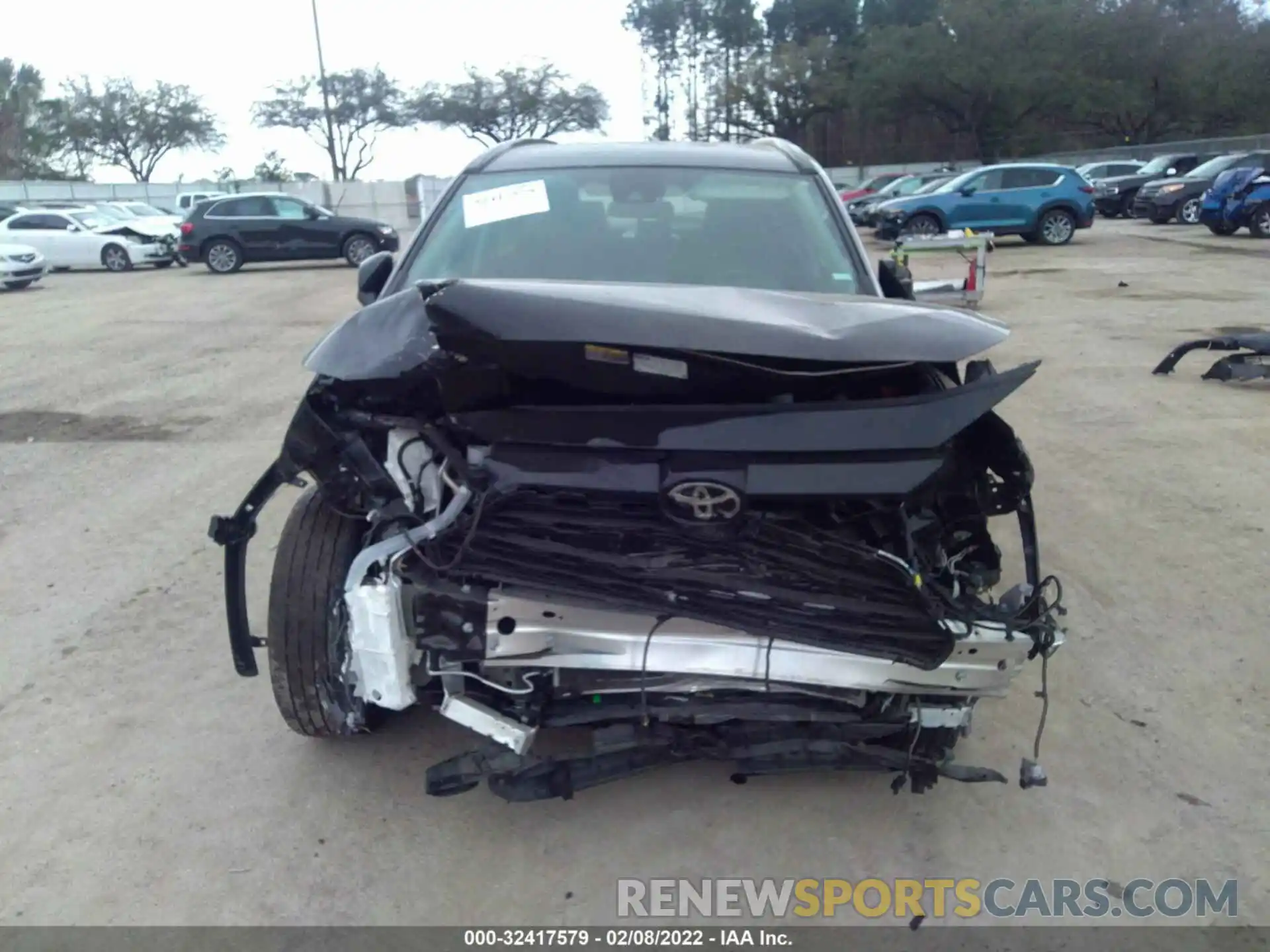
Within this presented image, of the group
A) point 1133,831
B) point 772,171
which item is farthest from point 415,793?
point 772,171

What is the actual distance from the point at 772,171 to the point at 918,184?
92.3ft

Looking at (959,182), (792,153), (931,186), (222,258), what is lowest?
(222,258)

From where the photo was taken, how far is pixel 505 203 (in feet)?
13.4

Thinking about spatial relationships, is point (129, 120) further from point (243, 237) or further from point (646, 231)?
point (646, 231)

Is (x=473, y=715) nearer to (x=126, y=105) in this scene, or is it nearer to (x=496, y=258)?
(x=496, y=258)

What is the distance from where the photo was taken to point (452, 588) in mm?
2777

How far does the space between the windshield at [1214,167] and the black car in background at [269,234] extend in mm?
19263

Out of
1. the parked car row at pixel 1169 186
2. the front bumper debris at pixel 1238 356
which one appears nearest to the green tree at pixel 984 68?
the parked car row at pixel 1169 186

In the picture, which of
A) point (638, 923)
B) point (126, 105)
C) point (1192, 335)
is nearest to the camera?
point (638, 923)

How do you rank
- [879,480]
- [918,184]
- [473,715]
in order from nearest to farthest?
1. [879,480]
2. [473,715]
3. [918,184]

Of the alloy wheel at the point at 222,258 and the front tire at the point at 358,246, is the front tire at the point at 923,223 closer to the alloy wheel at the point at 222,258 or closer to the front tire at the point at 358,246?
the front tire at the point at 358,246

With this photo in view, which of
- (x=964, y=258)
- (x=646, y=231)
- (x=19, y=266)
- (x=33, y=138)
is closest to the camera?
(x=646, y=231)

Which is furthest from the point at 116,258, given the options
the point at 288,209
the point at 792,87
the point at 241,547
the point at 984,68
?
the point at 792,87

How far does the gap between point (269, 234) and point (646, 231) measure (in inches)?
808
